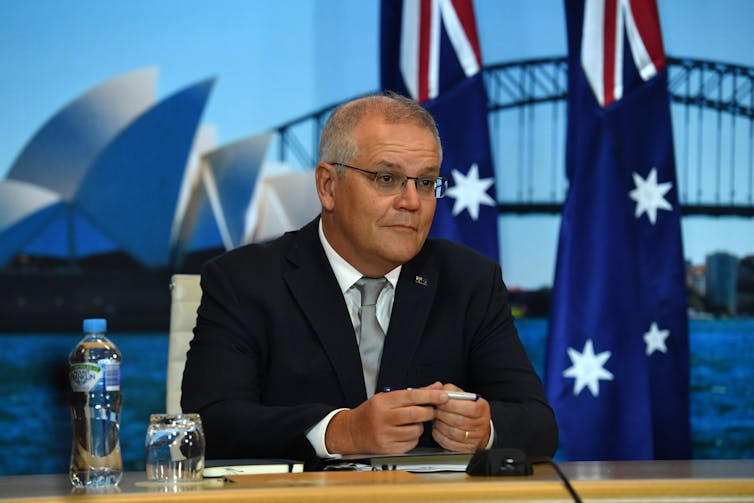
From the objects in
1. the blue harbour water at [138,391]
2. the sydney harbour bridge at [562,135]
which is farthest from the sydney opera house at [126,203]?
the sydney harbour bridge at [562,135]

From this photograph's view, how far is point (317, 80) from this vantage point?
4.64 m

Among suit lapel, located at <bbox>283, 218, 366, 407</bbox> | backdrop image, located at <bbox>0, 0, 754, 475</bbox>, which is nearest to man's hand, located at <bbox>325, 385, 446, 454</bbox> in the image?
suit lapel, located at <bbox>283, 218, 366, 407</bbox>

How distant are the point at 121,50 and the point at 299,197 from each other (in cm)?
104

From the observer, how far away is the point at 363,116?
2141mm

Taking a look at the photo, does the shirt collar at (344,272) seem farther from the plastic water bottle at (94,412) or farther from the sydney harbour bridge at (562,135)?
the sydney harbour bridge at (562,135)

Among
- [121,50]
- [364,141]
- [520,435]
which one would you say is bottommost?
[520,435]

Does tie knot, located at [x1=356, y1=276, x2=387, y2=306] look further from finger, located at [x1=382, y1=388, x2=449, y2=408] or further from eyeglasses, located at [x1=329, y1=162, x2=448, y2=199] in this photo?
finger, located at [x1=382, y1=388, x2=449, y2=408]

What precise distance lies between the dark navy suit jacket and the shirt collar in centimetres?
2

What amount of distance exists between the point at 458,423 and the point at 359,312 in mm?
469

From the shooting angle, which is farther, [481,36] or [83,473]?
[481,36]

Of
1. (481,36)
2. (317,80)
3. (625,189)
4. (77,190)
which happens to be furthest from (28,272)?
(625,189)

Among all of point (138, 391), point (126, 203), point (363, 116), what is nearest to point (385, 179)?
point (363, 116)

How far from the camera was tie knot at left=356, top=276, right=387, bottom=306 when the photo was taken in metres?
2.19

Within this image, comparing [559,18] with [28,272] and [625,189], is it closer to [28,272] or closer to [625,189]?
[625,189]
